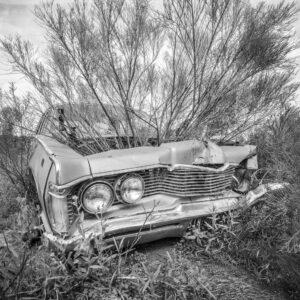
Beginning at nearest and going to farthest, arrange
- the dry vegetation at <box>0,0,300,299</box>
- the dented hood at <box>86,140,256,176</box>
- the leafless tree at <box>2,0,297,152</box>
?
1. the dented hood at <box>86,140,256,176</box>
2. the dry vegetation at <box>0,0,300,299</box>
3. the leafless tree at <box>2,0,297,152</box>

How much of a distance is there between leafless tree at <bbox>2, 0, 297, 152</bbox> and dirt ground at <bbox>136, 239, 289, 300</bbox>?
147cm

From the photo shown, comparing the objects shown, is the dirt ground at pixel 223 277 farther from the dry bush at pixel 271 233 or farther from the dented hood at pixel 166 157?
the dented hood at pixel 166 157

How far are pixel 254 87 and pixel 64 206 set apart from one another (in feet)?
9.73

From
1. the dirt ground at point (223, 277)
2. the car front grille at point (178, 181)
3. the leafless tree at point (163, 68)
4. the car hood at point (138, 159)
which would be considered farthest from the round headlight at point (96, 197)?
the leafless tree at point (163, 68)

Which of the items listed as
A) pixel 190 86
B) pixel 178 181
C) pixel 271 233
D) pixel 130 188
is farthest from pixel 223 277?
pixel 190 86

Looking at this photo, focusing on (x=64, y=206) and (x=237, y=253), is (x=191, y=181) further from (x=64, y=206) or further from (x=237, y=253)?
(x=64, y=206)

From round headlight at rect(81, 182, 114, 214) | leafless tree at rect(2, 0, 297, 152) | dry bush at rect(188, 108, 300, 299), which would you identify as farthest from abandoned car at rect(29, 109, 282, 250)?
leafless tree at rect(2, 0, 297, 152)

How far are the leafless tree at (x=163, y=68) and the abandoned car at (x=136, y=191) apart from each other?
47.9 inches

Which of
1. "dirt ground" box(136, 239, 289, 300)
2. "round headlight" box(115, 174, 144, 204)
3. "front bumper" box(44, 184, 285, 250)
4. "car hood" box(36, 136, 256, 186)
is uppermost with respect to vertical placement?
"car hood" box(36, 136, 256, 186)

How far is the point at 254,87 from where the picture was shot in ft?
13.8

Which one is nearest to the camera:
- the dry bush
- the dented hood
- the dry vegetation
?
the dry bush

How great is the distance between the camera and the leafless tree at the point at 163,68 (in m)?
3.59

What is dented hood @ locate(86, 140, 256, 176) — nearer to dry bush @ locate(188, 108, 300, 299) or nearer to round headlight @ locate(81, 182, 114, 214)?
round headlight @ locate(81, 182, 114, 214)

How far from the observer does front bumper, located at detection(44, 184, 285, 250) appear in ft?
7.27
